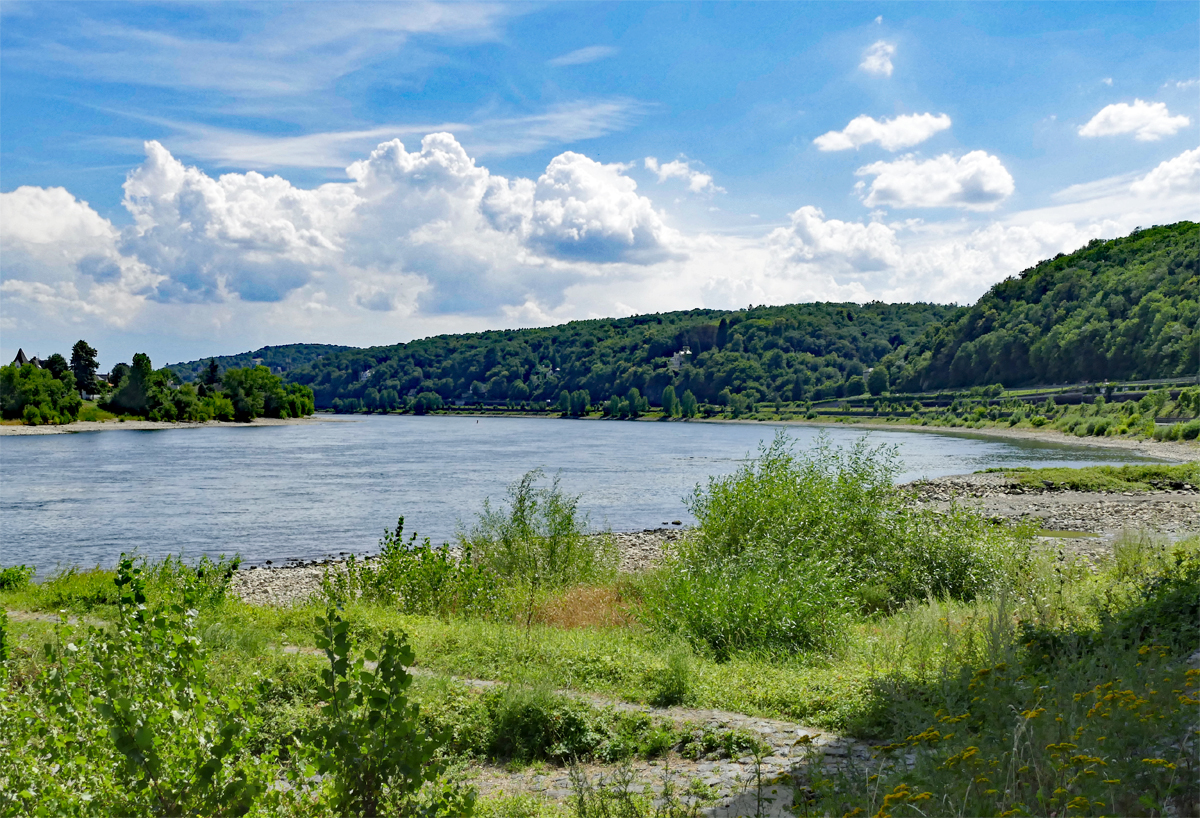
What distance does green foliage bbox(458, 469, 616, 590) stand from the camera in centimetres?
1647

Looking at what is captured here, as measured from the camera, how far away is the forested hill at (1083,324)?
10712cm

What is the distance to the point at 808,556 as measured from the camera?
14.3m

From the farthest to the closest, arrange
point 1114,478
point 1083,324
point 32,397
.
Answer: point 1083,324 < point 32,397 < point 1114,478

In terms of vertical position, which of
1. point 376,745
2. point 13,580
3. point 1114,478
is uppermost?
point 376,745

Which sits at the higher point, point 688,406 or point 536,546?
point 688,406

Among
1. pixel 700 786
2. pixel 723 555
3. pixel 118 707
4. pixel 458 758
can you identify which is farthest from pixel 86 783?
pixel 723 555

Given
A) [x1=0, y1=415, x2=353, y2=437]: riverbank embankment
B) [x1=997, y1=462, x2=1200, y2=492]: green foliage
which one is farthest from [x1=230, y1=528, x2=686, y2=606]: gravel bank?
[x1=0, y1=415, x2=353, y2=437]: riverbank embankment

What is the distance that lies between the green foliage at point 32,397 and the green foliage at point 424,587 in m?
105

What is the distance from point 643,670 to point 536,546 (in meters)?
8.62

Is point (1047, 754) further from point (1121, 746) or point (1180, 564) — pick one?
point (1180, 564)

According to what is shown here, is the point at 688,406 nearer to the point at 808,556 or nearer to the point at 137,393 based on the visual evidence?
the point at 137,393

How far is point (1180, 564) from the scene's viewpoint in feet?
35.0

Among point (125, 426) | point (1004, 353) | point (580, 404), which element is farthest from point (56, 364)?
point (1004, 353)

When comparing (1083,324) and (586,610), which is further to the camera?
(1083,324)
